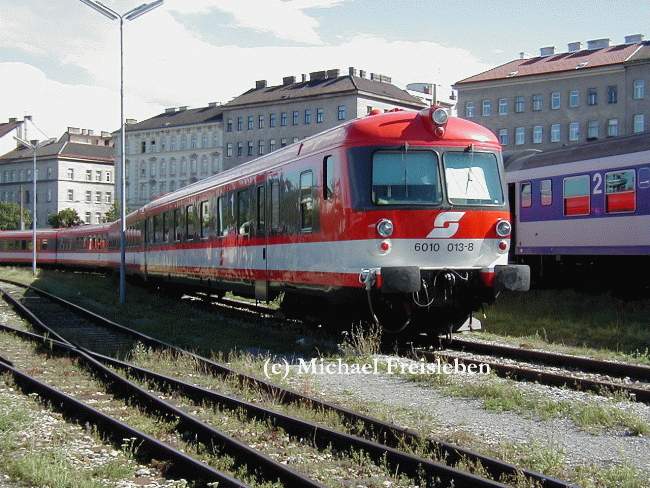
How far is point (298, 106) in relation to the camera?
3605 inches

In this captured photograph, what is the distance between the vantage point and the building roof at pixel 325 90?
88000mm

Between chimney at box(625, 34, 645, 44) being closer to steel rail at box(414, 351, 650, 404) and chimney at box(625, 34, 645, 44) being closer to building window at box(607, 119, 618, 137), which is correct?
building window at box(607, 119, 618, 137)

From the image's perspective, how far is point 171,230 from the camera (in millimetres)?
23141

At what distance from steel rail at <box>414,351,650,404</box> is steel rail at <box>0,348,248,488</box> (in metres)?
4.72

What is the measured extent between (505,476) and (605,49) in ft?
256

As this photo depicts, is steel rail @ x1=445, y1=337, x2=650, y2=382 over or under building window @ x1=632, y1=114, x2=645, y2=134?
under

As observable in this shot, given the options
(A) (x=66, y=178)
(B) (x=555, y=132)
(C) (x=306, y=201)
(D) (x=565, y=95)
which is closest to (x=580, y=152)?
(C) (x=306, y=201)

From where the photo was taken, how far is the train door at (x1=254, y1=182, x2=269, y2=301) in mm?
14836

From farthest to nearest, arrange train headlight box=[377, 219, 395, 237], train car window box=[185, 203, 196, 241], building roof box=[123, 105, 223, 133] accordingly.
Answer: building roof box=[123, 105, 223, 133] < train car window box=[185, 203, 196, 241] < train headlight box=[377, 219, 395, 237]

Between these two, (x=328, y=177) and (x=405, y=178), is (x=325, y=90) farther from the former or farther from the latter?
(x=405, y=178)

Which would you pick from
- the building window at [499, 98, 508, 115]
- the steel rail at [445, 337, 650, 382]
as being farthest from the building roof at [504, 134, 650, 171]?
the building window at [499, 98, 508, 115]

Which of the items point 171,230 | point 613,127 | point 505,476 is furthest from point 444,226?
point 613,127

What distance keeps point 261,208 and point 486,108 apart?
2781 inches

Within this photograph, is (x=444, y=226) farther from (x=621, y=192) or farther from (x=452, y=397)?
(x=621, y=192)
